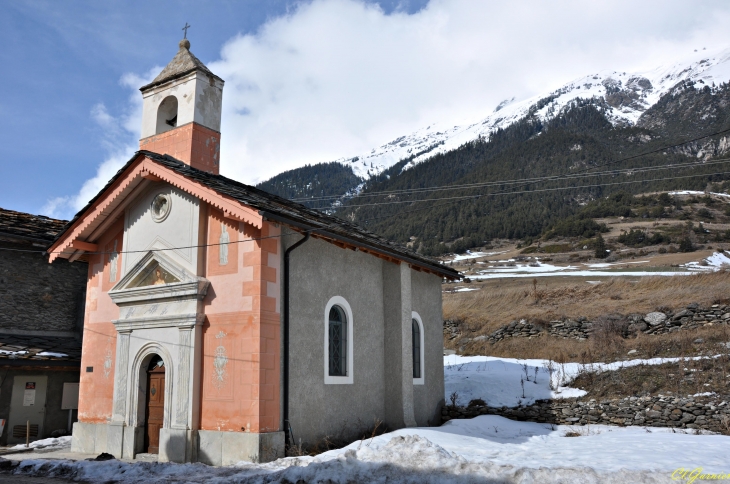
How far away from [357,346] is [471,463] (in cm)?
576

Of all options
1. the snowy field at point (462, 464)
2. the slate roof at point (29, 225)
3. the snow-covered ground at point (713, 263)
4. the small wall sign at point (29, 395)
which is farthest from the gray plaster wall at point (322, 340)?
the snow-covered ground at point (713, 263)

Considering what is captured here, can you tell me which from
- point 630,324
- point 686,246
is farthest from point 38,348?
point 686,246

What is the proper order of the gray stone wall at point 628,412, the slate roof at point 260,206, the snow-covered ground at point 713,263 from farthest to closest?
1. the snow-covered ground at point 713,263
2. the gray stone wall at point 628,412
3. the slate roof at point 260,206

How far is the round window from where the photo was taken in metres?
13.9

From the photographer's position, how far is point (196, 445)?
12000 millimetres

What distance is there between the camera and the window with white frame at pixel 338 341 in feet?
44.0

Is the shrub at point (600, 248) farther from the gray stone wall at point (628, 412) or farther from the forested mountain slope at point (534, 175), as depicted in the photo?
the gray stone wall at point (628, 412)

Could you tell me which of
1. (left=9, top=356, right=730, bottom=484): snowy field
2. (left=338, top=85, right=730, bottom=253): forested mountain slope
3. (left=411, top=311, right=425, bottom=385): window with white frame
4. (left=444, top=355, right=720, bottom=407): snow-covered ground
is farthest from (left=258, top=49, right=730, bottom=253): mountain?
(left=9, top=356, right=730, bottom=484): snowy field

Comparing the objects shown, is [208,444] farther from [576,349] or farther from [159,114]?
[576,349]

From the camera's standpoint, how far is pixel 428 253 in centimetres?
8081

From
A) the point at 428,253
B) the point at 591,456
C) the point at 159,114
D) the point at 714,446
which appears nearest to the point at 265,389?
the point at 591,456

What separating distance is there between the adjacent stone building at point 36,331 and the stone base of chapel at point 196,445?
395cm

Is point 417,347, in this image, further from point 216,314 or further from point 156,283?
point 156,283

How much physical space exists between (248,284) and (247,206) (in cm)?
158
